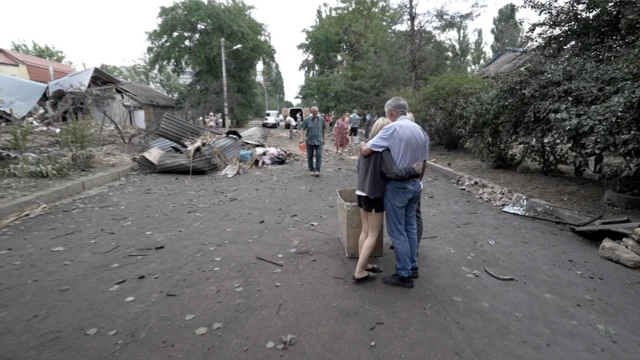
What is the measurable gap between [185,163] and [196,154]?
1.41 feet

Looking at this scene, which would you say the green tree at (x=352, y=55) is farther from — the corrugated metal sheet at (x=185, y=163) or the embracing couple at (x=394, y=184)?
the embracing couple at (x=394, y=184)

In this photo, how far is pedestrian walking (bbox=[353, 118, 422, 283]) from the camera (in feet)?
9.57

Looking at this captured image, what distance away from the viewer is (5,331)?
94.6 inches

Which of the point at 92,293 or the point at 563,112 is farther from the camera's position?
the point at 563,112

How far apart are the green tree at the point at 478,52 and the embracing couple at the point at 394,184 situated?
162 feet

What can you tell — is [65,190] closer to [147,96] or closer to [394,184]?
[394,184]

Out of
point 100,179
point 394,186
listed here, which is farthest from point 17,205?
point 394,186

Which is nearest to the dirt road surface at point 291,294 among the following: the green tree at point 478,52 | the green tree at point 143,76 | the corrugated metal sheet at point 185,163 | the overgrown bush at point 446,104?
the corrugated metal sheet at point 185,163

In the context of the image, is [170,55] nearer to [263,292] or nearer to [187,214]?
[187,214]

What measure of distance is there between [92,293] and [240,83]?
3499 cm

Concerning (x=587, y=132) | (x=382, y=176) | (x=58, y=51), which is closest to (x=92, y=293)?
(x=382, y=176)

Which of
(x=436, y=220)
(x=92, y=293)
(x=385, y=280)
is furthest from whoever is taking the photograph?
(x=436, y=220)

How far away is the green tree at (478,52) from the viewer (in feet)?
155

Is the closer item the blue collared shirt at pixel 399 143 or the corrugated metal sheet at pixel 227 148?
the blue collared shirt at pixel 399 143
